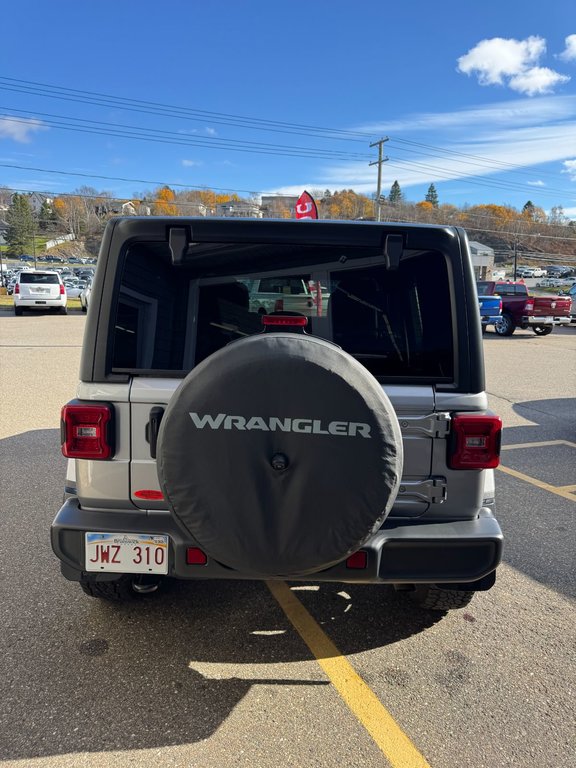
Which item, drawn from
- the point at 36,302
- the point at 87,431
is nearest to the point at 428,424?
the point at 87,431

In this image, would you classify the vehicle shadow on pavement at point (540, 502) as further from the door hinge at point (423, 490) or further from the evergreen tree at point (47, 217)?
the evergreen tree at point (47, 217)

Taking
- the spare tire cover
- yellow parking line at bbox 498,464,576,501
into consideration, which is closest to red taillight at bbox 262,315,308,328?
the spare tire cover

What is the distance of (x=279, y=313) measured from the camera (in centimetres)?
244

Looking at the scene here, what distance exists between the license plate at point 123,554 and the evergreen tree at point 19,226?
122m

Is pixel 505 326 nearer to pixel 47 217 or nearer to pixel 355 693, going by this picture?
pixel 355 693

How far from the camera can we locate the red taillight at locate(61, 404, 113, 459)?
228 cm

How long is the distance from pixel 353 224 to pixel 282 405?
91cm

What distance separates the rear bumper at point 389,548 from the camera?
7.11 ft

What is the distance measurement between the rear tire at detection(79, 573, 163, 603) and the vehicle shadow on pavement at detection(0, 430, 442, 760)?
4.2 inches

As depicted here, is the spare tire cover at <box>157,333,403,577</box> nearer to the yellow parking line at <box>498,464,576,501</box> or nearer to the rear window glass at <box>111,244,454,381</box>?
the rear window glass at <box>111,244,454,381</box>

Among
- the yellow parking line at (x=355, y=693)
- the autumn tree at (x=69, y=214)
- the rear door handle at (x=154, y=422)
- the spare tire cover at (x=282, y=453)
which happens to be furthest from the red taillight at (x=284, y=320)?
the autumn tree at (x=69, y=214)

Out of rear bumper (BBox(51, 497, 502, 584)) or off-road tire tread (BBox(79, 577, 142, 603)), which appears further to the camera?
off-road tire tread (BBox(79, 577, 142, 603))

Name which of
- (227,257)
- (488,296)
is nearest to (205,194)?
(488,296)

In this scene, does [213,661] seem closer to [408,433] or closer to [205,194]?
[408,433]
